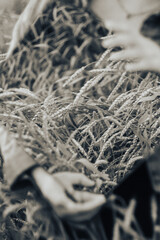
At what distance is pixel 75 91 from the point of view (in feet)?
5.58

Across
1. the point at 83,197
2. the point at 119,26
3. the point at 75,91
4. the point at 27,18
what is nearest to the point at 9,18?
the point at 75,91

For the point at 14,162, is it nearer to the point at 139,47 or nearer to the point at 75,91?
the point at 139,47

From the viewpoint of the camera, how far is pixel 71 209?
53cm

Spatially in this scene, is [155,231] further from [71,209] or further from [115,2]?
[115,2]

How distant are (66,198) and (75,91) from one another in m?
1.20

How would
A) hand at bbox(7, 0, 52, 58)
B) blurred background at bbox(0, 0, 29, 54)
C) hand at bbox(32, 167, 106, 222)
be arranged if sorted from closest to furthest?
hand at bbox(32, 167, 106, 222) < hand at bbox(7, 0, 52, 58) < blurred background at bbox(0, 0, 29, 54)

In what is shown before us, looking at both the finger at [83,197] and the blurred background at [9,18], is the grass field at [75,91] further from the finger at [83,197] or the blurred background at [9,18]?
the finger at [83,197]

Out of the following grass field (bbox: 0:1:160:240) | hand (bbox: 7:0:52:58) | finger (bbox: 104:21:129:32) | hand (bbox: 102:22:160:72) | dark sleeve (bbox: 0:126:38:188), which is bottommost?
grass field (bbox: 0:1:160:240)

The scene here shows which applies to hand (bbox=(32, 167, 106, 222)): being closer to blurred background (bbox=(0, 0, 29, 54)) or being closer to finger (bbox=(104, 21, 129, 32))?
finger (bbox=(104, 21, 129, 32))

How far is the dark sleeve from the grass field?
23 centimetres

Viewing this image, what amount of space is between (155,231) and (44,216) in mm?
249

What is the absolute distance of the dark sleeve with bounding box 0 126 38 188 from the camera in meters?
0.60

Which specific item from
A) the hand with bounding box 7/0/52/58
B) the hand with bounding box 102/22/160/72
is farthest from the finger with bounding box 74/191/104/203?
the hand with bounding box 7/0/52/58

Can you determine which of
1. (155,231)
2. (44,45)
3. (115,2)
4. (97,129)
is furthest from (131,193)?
(44,45)
